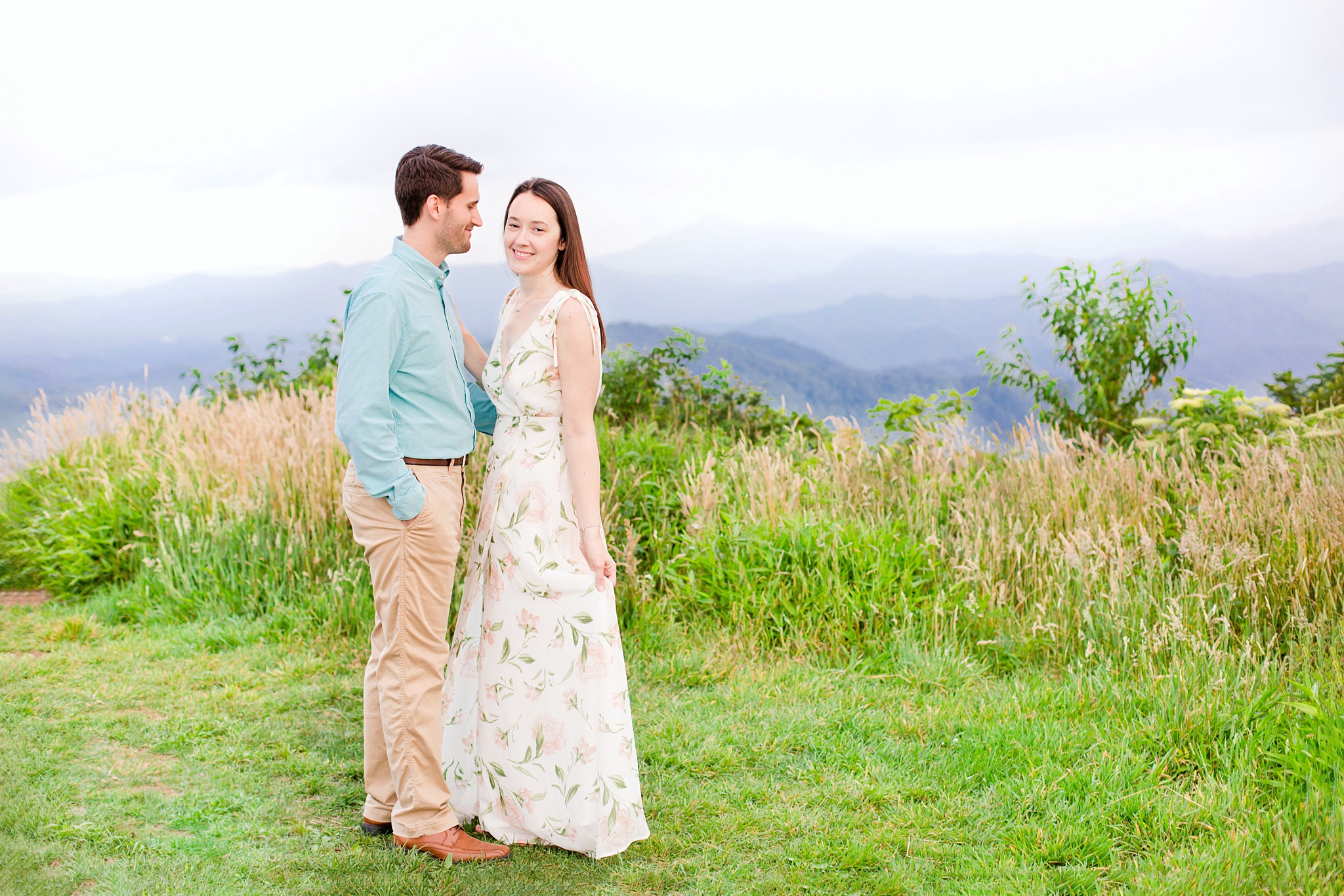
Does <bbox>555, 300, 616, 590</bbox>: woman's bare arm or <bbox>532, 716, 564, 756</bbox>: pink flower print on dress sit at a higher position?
<bbox>555, 300, 616, 590</bbox>: woman's bare arm

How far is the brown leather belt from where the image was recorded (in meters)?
3.02

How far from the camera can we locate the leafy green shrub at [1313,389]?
8.29 metres

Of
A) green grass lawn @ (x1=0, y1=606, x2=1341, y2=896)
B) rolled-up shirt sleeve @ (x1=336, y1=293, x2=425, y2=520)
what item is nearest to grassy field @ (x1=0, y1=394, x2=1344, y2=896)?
green grass lawn @ (x1=0, y1=606, x2=1341, y2=896)

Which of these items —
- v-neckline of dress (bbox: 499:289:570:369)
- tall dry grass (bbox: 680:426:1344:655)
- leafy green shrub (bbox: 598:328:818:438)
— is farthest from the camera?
leafy green shrub (bbox: 598:328:818:438)

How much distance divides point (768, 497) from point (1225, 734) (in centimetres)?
262

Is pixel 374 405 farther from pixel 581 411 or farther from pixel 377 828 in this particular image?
pixel 377 828

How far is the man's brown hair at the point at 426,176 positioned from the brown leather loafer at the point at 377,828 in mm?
2073

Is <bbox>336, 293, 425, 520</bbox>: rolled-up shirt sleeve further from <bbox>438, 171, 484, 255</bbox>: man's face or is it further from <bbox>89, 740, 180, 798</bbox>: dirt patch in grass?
<bbox>89, 740, 180, 798</bbox>: dirt patch in grass

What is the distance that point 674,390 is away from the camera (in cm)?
847

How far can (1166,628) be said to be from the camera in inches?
170

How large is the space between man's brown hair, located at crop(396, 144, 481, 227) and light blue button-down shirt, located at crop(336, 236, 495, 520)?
0.14 meters

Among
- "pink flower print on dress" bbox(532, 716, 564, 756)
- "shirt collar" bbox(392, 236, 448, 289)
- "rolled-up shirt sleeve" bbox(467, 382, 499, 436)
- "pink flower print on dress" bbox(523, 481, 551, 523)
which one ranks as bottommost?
"pink flower print on dress" bbox(532, 716, 564, 756)

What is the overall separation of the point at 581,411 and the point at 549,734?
1.09m

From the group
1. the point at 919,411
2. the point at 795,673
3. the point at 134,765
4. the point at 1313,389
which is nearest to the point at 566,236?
the point at 795,673
